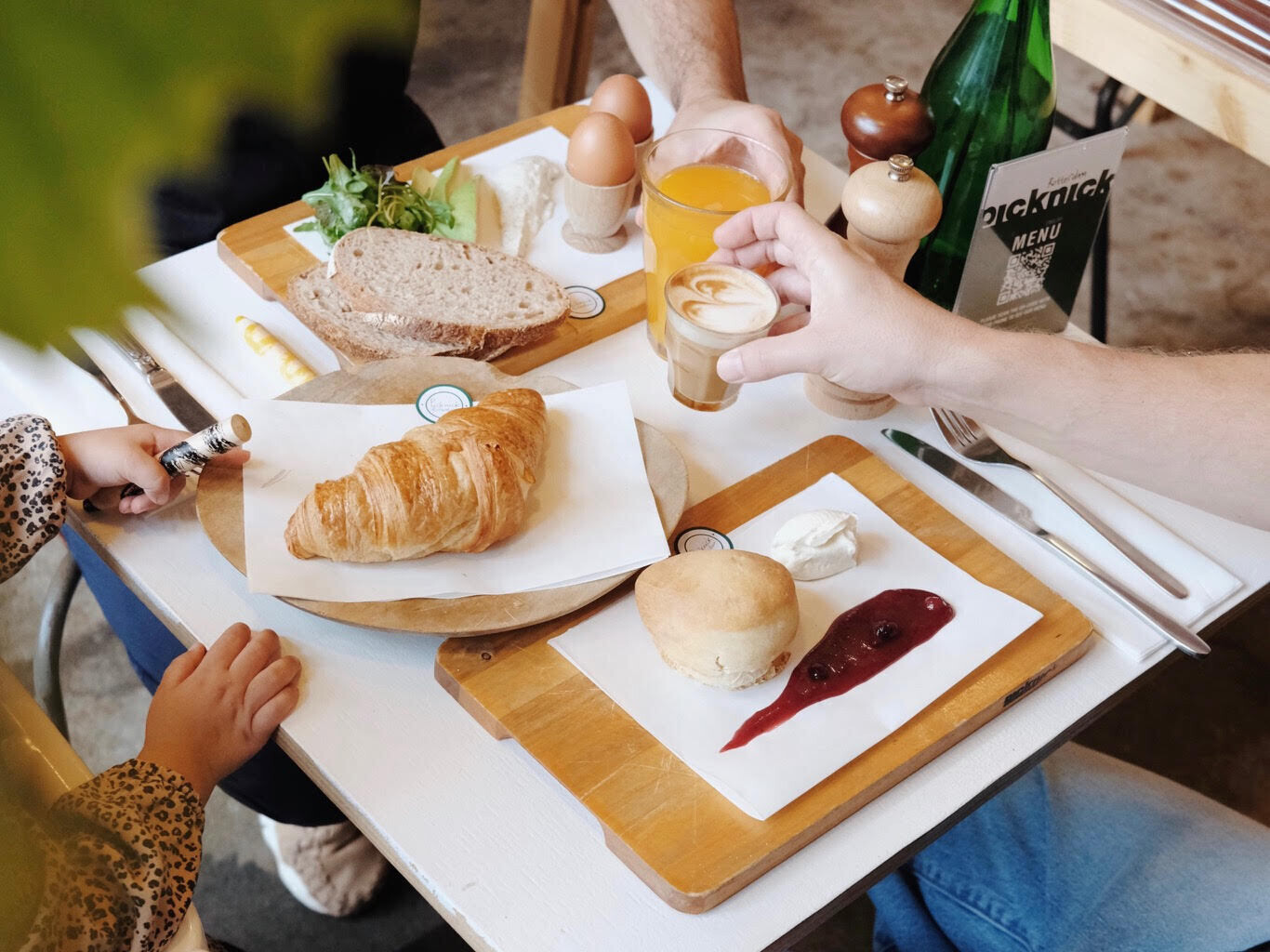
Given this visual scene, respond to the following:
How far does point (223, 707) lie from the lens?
92 cm

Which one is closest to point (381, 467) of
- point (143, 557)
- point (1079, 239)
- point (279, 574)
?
point (279, 574)

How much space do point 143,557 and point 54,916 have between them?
751mm

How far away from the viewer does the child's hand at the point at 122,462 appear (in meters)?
1.00

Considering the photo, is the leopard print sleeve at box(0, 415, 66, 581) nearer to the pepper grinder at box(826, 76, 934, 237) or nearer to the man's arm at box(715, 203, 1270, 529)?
the man's arm at box(715, 203, 1270, 529)

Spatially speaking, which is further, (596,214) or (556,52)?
(556,52)

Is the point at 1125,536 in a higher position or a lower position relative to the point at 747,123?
lower

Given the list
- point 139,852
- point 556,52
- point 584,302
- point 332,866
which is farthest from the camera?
point 556,52

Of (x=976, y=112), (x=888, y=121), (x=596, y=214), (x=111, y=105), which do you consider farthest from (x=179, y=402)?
(x=111, y=105)

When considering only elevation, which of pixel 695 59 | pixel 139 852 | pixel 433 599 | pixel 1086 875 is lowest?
pixel 1086 875

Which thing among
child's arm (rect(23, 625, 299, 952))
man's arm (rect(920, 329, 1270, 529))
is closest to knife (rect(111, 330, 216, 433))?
child's arm (rect(23, 625, 299, 952))

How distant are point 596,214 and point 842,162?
85.7 inches

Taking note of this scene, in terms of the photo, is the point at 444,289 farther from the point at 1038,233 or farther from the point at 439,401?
the point at 1038,233

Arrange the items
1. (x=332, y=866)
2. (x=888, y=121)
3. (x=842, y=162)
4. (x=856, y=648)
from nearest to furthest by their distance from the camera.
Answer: (x=856, y=648), (x=888, y=121), (x=332, y=866), (x=842, y=162)

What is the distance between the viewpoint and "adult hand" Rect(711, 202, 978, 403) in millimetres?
1041
